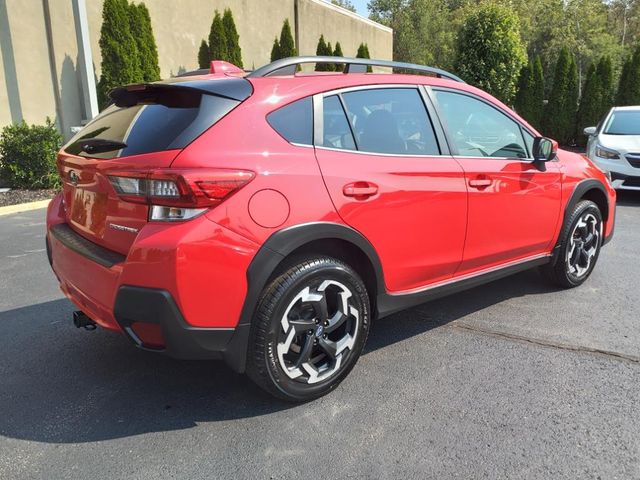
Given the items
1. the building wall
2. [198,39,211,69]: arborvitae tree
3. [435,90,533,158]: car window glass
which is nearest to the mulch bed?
the building wall

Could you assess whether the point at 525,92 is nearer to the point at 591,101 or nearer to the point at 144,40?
the point at 591,101

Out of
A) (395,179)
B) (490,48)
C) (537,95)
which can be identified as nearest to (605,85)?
(537,95)

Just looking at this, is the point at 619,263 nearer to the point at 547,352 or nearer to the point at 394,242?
the point at 547,352

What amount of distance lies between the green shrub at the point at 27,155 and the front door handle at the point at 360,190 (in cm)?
854

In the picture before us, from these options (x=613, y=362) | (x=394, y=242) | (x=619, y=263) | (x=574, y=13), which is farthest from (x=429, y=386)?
(x=574, y=13)

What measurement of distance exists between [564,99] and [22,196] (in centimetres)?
1686

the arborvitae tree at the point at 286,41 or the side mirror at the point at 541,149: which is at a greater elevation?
the arborvitae tree at the point at 286,41

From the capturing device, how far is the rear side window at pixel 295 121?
263cm

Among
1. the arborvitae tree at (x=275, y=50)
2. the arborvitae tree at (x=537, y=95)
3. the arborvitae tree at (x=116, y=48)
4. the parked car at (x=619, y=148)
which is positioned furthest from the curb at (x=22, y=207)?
the arborvitae tree at (x=537, y=95)

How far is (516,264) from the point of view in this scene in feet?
12.8

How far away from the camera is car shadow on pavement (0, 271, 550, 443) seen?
104 inches

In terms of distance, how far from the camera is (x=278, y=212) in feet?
8.11

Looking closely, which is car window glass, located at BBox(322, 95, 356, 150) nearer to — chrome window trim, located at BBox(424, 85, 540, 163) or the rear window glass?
the rear window glass

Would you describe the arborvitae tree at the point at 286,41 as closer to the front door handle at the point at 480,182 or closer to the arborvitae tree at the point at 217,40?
the arborvitae tree at the point at 217,40
